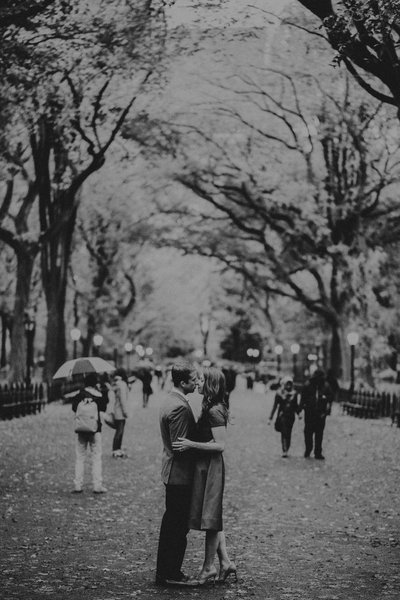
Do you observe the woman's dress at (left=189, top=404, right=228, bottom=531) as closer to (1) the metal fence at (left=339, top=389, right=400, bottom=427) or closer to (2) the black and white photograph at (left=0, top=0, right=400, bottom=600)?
(2) the black and white photograph at (left=0, top=0, right=400, bottom=600)

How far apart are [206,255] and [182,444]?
106 ft

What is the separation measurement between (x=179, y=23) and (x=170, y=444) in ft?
49.0

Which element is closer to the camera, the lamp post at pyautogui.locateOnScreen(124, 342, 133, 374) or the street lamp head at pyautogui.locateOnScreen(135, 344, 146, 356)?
the lamp post at pyautogui.locateOnScreen(124, 342, 133, 374)

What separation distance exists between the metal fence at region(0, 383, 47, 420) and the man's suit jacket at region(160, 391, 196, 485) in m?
18.6

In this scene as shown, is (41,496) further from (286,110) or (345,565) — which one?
(286,110)

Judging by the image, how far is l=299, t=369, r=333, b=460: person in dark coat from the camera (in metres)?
16.6

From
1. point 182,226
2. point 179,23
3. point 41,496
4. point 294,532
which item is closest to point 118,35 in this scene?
point 179,23

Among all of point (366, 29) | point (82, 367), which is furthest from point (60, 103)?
point (366, 29)

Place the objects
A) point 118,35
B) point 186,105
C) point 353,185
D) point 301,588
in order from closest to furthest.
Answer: point 301,588, point 118,35, point 186,105, point 353,185

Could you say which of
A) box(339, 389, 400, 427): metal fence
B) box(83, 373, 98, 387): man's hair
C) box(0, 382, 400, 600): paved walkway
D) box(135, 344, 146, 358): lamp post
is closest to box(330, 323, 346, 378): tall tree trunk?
box(339, 389, 400, 427): metal fence

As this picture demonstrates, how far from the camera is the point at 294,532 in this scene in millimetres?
9516

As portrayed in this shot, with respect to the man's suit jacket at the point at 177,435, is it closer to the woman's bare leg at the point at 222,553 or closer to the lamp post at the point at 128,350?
the woman's bare leg at the point at 222,553

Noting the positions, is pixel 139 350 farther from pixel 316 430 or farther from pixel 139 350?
pixel 316 430

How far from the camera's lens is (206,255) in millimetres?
39031
